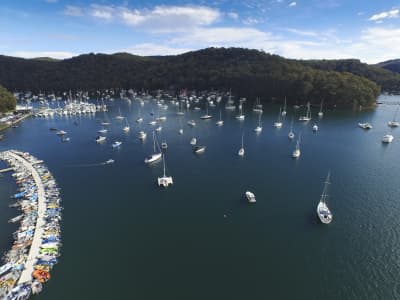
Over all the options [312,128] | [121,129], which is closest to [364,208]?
[312,128]

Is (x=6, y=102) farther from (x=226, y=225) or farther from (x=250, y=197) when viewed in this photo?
(x=226, y=225)

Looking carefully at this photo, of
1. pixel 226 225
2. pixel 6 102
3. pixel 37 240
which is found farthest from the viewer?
pixel 6 102

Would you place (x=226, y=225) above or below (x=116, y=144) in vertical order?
below

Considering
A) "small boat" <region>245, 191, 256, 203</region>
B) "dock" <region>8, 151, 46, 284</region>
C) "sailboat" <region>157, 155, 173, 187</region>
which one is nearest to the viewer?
"dock" <region>8, 151, 46, 284</region>

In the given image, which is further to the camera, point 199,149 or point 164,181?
point 199,149

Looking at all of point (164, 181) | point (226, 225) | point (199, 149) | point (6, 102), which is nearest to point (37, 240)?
point (164, 181)

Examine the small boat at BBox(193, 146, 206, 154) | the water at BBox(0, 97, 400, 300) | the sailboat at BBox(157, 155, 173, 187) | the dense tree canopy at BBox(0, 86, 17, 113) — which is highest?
the dense tree canopy at BBox(0, 86, 17, 113)

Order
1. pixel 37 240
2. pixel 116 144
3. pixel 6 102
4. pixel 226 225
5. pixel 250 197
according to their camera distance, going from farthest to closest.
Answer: pixel 6 102 < pixel 116 144 < pixel 250 197 < pixel 226 225 < pixel 37 240

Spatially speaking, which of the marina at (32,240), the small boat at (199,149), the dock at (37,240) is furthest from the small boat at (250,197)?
the dock at (37,240)

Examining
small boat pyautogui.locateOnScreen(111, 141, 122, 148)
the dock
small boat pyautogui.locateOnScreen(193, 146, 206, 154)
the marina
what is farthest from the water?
small boat pyautogui.locateOnScreen(111, 141, 122, 148)

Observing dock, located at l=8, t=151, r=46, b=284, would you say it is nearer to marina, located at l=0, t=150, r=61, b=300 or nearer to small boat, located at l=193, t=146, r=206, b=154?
marina, located at l=0, t=150, r=61, b=300
